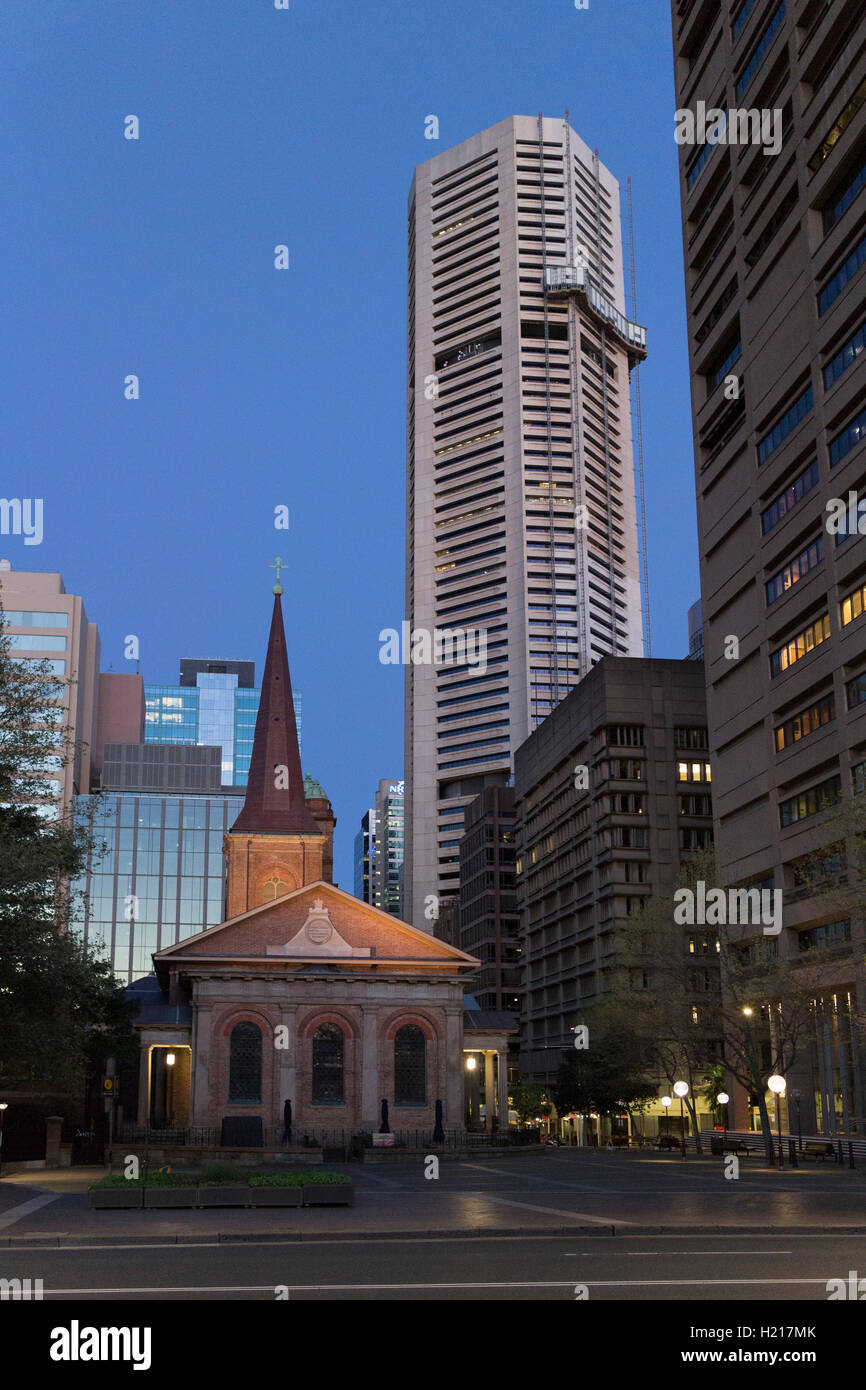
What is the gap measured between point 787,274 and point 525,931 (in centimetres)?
6904

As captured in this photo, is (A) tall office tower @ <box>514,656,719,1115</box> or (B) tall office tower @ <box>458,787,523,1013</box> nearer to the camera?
(A) tall office tower @ <box>514,656,719,1115</box>

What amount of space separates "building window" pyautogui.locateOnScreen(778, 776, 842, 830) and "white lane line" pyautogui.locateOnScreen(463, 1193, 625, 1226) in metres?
30.2

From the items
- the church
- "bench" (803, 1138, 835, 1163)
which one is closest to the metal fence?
the church

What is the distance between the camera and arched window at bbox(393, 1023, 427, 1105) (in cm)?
6581

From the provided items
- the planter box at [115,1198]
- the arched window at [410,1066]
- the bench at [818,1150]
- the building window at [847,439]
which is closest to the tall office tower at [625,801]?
the arched window at [410,1066]

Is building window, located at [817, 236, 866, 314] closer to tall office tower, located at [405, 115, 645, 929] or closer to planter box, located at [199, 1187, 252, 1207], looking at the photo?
planter box, located at [199, 1187, 252, 1207]

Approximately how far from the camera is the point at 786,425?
212ft

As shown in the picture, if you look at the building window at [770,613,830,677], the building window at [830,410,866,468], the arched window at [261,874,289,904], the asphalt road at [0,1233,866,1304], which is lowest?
the asphalt road at [0,1233,866,1304]

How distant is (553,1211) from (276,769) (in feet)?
204
